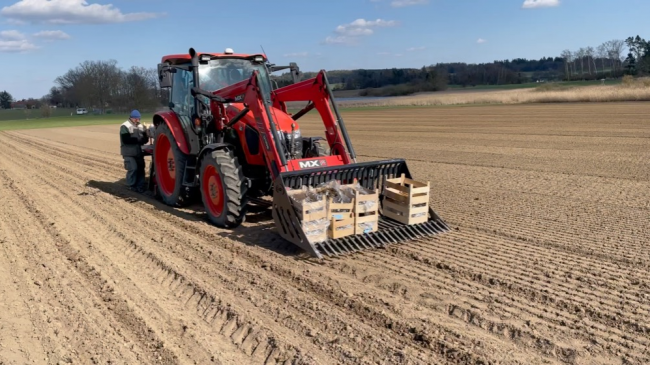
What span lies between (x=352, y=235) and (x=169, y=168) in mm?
4160

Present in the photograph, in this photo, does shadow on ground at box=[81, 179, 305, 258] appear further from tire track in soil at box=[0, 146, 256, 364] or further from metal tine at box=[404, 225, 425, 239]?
metal tine at box=[404, 225, 425, 239]

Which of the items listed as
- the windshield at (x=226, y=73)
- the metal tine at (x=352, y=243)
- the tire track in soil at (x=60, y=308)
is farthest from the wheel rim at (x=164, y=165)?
the metal tine at (x=352, y=243)

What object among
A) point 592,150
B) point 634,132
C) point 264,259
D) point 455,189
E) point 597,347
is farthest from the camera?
point 634,132

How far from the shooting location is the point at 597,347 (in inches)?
144

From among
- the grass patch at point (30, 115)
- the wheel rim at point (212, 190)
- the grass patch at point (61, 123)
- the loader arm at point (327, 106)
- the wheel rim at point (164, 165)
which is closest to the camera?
the loader arm at point (327, 106)

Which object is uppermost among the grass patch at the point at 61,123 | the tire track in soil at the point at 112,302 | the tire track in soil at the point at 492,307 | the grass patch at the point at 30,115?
the grass patch at the point at 30,115

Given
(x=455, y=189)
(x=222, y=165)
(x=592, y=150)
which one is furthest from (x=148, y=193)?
(x=592, y=150)

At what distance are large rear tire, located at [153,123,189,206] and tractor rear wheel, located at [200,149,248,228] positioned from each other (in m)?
0.97

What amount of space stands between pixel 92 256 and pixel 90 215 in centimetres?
235

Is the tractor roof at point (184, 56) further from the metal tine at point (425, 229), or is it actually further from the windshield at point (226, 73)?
the metal tine at point (425, 229)

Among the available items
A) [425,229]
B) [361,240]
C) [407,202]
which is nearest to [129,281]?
[361,240]

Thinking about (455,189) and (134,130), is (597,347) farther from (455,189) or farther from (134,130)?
(134,130)

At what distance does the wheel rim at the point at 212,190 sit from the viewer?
22.7 feet

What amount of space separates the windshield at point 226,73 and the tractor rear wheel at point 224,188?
1285 mm
